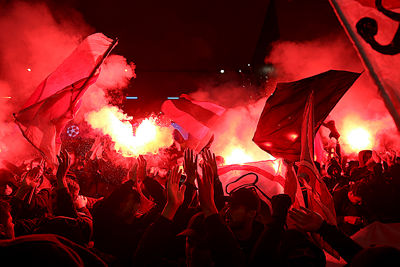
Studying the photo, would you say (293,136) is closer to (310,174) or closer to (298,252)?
(310,174)

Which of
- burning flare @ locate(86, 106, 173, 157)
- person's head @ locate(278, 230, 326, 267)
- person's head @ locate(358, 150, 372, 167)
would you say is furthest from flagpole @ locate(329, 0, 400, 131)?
burning flare @ locate(86, 106, 173, 157)

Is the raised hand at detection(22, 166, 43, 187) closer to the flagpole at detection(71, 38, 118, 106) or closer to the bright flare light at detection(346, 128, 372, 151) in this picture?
the flagpole at detection(71, 38, 118, 106)

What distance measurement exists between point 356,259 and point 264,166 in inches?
121

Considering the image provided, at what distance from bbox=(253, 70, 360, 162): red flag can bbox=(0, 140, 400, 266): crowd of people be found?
1.11 m

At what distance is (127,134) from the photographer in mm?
9328

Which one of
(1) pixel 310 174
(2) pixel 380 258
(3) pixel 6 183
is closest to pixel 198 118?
(1) pixel 310 174

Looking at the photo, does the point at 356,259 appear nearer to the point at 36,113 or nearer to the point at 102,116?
the point at 36,113

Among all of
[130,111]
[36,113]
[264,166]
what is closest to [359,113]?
[264,166]

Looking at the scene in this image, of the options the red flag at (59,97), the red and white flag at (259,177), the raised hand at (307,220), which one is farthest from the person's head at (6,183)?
the raised hand at (307,220)

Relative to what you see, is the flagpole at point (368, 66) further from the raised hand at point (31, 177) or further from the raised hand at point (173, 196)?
the raised hand at point (31, 177)

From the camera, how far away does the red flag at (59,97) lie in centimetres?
328

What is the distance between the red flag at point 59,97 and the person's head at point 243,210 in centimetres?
237

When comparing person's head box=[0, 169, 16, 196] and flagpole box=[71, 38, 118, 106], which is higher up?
flagpole box=[71, 38, 118, 106]

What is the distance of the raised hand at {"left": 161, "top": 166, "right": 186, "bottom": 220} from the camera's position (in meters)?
1.54
